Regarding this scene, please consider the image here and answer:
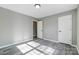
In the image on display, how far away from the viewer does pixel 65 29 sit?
3516 mm

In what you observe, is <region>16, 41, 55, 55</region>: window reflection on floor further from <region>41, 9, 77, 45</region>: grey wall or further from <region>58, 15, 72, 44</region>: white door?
<region>41, 9, 77, 45</region>: grey wall

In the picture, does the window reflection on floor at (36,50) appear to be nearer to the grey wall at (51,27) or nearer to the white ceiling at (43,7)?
the grey wall at (51,27)

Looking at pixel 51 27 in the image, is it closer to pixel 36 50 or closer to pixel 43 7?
pixel 43 7

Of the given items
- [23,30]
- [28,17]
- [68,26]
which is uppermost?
[28,17]

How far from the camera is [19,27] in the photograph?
12.4 feet

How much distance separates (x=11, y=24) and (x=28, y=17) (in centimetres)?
168

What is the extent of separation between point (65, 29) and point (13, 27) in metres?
3.64

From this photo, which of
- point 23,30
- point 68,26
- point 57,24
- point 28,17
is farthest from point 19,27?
point 68,26

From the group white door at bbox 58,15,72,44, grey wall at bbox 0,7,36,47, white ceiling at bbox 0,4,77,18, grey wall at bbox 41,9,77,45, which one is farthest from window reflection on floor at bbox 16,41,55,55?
white ceiling at bbox 0,4,77,18

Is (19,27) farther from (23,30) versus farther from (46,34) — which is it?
(46,34)

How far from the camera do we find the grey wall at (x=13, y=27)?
113 inches

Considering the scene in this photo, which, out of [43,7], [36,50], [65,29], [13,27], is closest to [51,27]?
[65,29]

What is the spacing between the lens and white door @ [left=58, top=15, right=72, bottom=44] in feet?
10.9

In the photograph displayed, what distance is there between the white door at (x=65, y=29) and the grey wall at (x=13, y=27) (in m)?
2.69
